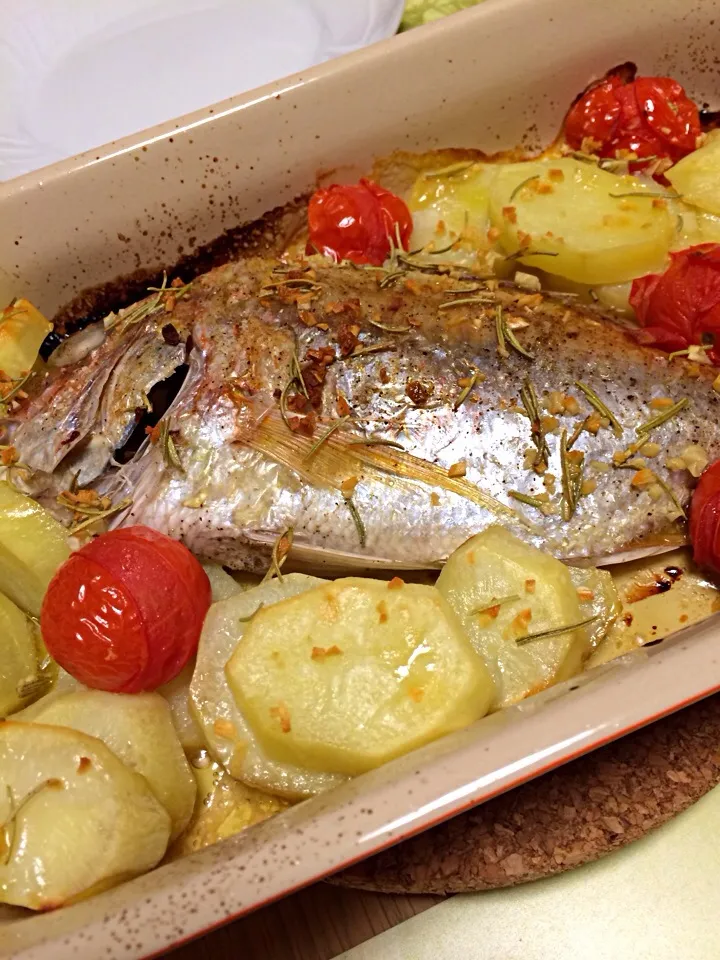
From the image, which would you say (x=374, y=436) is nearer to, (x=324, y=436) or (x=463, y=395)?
(x=324, y=436)

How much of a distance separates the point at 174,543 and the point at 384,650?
1.79 feet

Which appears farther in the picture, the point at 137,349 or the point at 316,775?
the point at 137,349

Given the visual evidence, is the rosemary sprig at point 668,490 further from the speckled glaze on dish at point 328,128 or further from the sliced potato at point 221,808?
the sliced potato at point 221,808

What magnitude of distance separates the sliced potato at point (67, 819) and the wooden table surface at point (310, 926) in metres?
0.30

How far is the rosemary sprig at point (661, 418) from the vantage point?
1.75 meters

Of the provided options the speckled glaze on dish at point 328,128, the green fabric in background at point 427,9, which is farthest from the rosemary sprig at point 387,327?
the green fabric in background at point 427,9

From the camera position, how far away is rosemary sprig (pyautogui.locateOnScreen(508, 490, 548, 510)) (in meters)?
1.73

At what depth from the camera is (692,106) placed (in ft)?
7.34

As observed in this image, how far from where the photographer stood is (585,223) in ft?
6.48

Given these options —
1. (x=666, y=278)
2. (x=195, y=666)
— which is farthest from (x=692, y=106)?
(x=195, y=666)

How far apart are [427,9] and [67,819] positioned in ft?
8.30

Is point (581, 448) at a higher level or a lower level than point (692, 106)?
lower

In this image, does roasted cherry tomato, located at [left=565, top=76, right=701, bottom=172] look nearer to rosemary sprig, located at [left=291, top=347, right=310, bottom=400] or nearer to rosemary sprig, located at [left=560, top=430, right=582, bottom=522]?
rosemary sprig, located at [left=560, top=430, right=582, bottom=522]

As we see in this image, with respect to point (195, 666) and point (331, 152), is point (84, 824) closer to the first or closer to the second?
point (195, 666)
